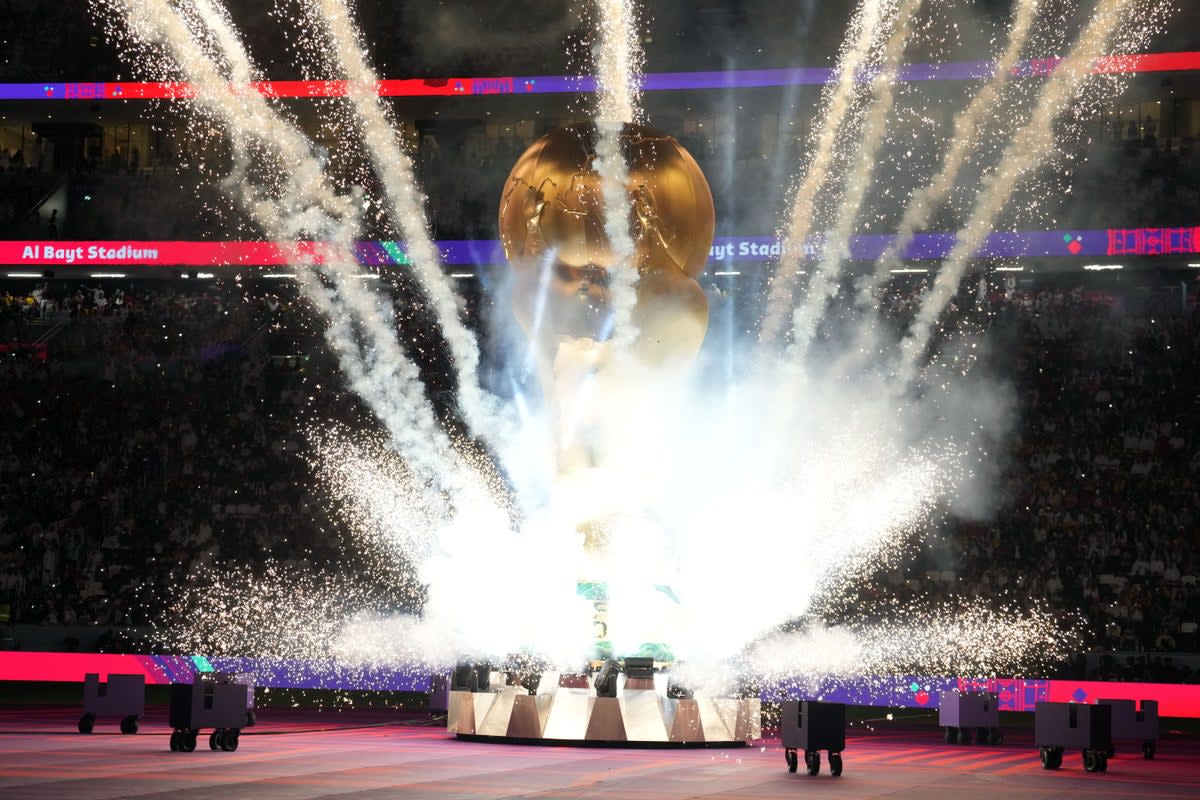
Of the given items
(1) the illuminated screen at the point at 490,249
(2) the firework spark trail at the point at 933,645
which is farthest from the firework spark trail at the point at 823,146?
(2) the firework spark trail at the point at 933,645

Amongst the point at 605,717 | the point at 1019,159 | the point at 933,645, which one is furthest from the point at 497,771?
the point at 1019,159

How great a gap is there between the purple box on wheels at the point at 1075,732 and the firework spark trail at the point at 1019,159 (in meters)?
16.3

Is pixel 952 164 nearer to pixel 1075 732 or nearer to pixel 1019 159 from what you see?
pixel 1019 159

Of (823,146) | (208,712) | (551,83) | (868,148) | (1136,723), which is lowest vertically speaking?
(208,712)

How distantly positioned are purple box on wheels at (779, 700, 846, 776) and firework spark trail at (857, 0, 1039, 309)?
2012 centimetres

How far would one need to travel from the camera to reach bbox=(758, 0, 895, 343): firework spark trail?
89.1 feet

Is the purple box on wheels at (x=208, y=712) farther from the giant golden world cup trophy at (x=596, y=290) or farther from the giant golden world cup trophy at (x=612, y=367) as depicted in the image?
the giant golden world cup trophy at (x=596, y=290)

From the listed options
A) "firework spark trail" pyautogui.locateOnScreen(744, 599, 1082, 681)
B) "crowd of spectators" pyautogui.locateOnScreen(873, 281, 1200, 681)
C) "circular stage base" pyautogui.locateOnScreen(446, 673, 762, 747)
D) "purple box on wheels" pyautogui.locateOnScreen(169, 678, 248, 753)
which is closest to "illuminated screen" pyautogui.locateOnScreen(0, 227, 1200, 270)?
"crowd of spectators" pyautogui.locateOnScreen(873, 281, 1200, 681)

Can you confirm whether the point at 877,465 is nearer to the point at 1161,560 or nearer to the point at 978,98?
the point at 1161,560

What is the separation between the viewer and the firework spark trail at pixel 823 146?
27.2 m

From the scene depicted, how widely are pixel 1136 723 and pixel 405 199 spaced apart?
21434 mm

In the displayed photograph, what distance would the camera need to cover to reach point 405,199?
116 feet

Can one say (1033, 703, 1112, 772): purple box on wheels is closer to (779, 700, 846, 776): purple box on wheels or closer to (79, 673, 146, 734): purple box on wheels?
(779, 700, 846, 776): purple box on wheels

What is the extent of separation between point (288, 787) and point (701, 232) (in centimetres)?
745
